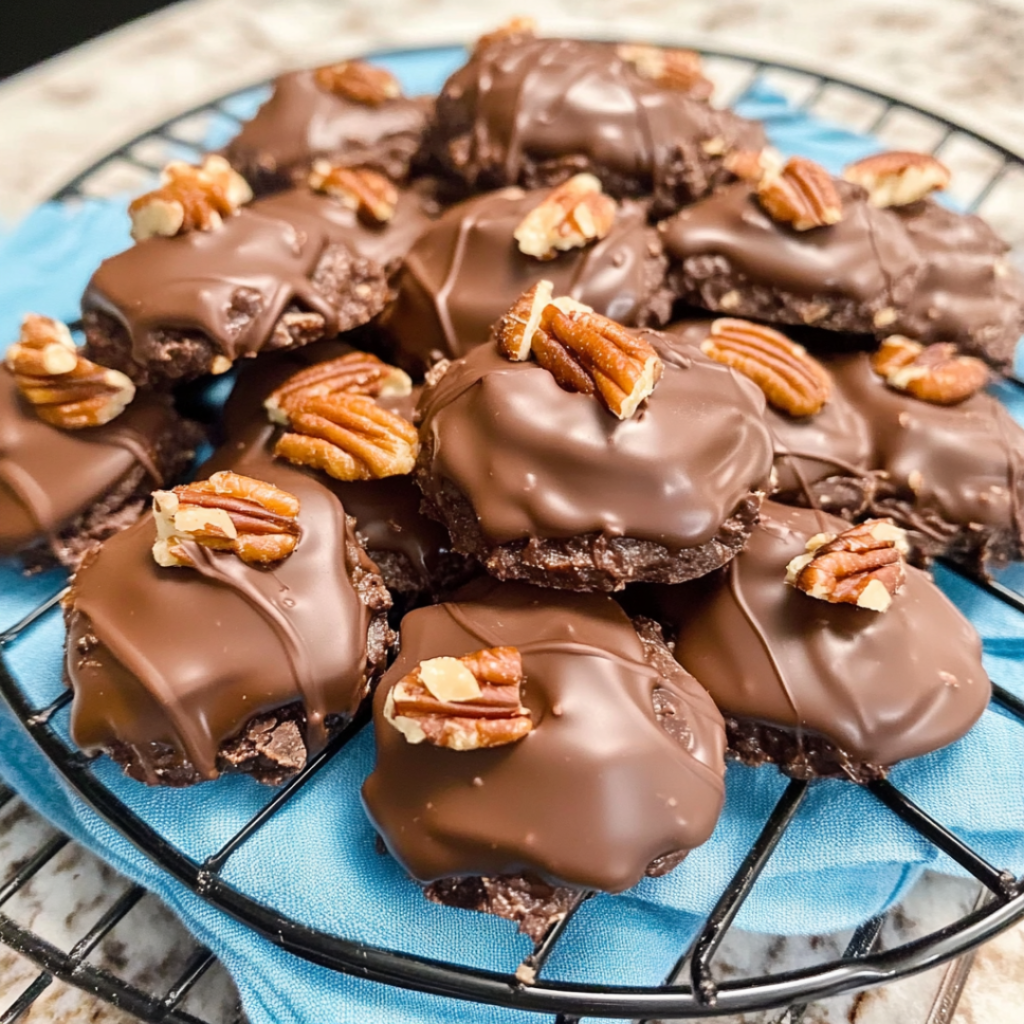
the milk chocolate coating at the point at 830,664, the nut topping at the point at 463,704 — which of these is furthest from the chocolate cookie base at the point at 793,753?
the nut topping at the point at 463,704

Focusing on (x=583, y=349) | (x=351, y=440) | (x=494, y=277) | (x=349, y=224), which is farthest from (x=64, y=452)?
(x=583, y=349)

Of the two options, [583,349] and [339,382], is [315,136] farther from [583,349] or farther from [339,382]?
[583,349]

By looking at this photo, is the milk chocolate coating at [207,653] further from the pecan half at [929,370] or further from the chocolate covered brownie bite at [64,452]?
the pecan half at [929,370]

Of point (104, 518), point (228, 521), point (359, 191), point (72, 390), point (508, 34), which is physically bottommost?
point (104, 518)

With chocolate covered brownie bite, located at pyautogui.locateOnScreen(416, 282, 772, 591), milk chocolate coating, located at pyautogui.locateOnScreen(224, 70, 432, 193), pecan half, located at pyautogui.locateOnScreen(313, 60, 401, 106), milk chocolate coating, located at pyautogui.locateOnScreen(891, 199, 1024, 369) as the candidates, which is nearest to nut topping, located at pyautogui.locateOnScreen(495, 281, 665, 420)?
chocolate covered brownie bite, located at pyautogui.locateOnScreen(416, 282, 772, 591)

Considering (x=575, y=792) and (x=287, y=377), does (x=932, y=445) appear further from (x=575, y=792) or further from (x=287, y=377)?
(x=287, y=377)

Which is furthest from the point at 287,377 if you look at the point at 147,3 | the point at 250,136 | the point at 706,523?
the point at 147,3

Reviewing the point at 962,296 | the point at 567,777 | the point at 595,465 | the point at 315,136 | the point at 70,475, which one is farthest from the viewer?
the point at 315,136
